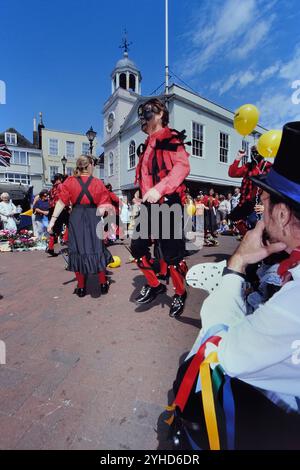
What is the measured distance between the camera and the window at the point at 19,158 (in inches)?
1376

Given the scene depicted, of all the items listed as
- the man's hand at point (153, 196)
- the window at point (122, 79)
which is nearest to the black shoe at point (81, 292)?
the man's hand at point (153, 196)

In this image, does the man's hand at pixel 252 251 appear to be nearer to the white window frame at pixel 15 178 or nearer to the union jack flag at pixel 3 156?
the union jack flag at pixel 3 156

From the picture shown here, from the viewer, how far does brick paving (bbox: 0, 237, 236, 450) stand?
53.3 inches

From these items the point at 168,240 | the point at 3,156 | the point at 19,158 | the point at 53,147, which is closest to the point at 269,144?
the point at 168,240

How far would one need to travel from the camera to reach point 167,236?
273 cm

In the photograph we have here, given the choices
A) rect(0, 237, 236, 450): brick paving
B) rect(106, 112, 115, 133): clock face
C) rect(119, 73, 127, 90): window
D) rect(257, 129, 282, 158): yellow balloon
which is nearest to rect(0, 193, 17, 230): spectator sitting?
rect(0, 237, 236, 450): brick paving

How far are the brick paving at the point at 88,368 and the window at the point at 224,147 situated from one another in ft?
53.6

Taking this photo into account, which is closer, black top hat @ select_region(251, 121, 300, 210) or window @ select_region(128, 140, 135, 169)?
black top hat @ select_region(251, 121, 300, 210)

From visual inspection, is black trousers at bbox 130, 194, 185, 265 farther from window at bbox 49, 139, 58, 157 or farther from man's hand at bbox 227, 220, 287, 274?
window at bbox 49, 139, 58, 157

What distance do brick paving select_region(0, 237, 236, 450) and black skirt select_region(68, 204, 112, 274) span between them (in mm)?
439

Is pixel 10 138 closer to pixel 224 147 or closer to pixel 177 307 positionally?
pixel 224 147

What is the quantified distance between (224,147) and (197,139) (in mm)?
2763

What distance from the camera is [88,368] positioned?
1883 mm

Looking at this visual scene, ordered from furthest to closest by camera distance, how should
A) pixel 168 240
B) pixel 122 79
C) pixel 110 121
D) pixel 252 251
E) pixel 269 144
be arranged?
pixel 122 79 < pixel 110 121 < pixel 269 144 < pixel 168 240 < pixel 252 251
